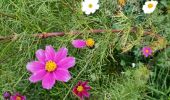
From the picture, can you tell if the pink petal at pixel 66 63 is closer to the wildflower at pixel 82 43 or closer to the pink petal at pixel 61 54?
the pink petal at pixel 61 54

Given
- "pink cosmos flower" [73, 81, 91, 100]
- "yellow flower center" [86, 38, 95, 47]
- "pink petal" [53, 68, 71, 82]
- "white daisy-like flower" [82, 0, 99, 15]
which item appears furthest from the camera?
"white daisy-like flower" [82, 0, 99, 15]

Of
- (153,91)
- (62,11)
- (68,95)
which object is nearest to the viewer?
(153,91)

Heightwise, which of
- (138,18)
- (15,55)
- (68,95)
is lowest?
(68,95)

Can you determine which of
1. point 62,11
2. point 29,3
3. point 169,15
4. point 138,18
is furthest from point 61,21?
point 169,15

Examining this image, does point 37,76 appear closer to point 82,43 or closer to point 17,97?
point 17,97

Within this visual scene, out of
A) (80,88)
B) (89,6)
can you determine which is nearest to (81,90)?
(80,88)

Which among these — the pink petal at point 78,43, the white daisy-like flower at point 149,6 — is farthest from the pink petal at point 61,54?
the white daisy-like flower at point 149,6

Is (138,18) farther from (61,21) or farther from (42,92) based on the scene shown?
(42,92)

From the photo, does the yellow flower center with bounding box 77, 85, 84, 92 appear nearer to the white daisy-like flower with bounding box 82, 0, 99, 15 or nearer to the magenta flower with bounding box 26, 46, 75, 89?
the magenta flower with bounding box 26, 46, 75, 89

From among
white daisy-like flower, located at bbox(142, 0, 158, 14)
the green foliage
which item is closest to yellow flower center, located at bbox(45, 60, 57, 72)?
the green foliage
